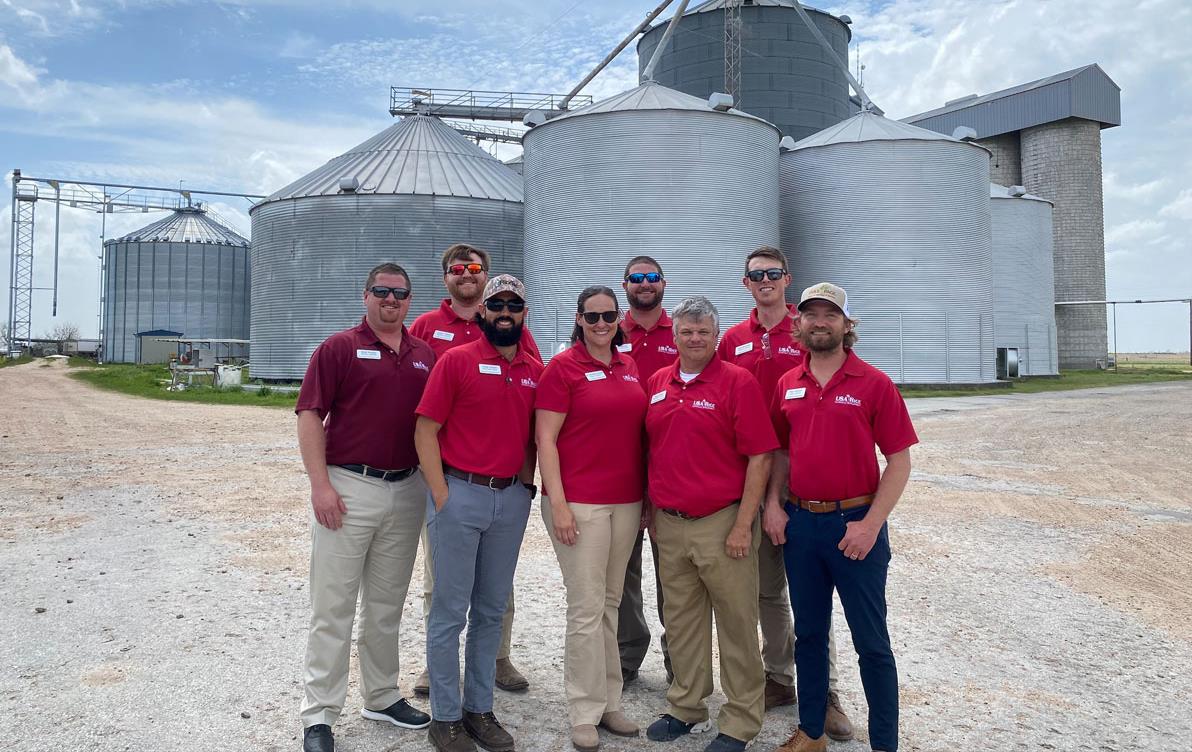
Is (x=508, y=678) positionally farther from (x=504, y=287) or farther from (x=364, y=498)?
(x=504, y=287)

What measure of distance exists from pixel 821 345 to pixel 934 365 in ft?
99.5

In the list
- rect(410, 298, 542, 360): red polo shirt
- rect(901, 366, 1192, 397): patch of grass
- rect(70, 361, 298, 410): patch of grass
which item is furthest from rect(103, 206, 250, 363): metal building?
rect(410, 298, 542, 360): red polo shirt

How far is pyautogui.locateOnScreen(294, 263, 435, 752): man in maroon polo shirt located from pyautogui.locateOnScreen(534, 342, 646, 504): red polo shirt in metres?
0.82

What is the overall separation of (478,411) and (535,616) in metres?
2.70

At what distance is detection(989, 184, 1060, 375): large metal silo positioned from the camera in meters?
43.2

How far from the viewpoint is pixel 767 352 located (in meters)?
5.16

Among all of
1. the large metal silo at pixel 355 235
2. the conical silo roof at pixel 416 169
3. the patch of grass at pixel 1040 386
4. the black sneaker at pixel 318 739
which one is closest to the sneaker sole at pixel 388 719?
the black sneaker at pixel 318 739

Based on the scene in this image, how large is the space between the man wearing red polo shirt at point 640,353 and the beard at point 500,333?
32.9 inches

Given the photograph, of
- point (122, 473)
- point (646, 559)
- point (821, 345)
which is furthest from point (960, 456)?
point (122, 473)

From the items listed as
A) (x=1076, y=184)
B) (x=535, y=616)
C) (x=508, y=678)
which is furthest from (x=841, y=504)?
(x=1076, y=184)

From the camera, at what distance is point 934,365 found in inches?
1270

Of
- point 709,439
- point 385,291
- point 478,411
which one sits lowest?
point 709,439

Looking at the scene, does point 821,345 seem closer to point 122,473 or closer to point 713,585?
point 713,585

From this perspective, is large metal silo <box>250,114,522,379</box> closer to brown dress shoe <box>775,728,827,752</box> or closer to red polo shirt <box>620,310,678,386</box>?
red polo shirt <box>620,310,678,386</box>
